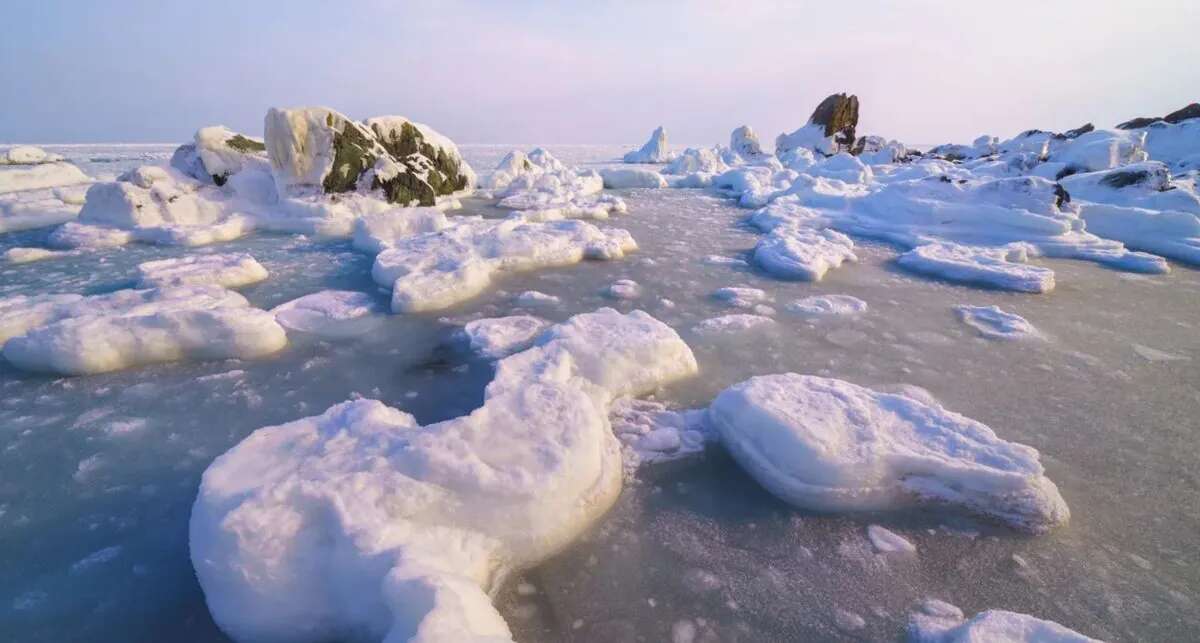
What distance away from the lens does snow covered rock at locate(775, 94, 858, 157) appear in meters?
28.1

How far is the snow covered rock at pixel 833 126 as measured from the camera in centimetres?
2812

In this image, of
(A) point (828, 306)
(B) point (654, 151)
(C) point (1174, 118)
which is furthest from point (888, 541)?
(B) point (654, 151)

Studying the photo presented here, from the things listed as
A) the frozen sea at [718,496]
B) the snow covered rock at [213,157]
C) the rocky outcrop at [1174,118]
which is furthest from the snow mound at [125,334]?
the rocky outcrop at [1174,118]

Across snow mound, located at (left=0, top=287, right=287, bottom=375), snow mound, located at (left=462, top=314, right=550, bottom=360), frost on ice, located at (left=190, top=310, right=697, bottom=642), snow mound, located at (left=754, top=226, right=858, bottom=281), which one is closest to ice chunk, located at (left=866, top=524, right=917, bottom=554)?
frost on ice, located at (left=190, top=310, right=697, bottom=642)

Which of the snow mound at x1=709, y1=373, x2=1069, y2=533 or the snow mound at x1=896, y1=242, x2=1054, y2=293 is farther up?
the snow mound at x1=896, y1=242, x2=1054, y2=293

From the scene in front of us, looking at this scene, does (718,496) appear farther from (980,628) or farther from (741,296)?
(741,296)

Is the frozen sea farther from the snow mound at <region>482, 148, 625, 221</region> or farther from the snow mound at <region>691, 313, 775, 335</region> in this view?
the snow mound at <region>482, 148, 625, 221</region>

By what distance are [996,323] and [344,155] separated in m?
9.40

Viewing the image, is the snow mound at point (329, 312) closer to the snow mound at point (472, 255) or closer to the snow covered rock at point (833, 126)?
the snow mound at point (472, 255)

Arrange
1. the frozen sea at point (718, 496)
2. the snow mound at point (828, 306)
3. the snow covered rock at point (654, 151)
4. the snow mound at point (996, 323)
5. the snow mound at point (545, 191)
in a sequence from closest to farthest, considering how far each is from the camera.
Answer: the frozen sea at point (718, 496) → the snow mound at point (996, 323) → the snow mound at point (828, 306) → the snow mound at point (545, 191) → the snow covered rock at point (654, 151)

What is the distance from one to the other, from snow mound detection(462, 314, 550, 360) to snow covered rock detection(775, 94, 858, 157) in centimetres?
2852

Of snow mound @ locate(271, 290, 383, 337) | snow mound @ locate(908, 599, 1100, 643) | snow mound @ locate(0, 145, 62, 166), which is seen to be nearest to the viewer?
snow mound @ locate(908, 599, 1100, 643)

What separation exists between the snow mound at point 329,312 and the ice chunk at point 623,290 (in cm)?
198

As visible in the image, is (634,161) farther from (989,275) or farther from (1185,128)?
(989,275)
